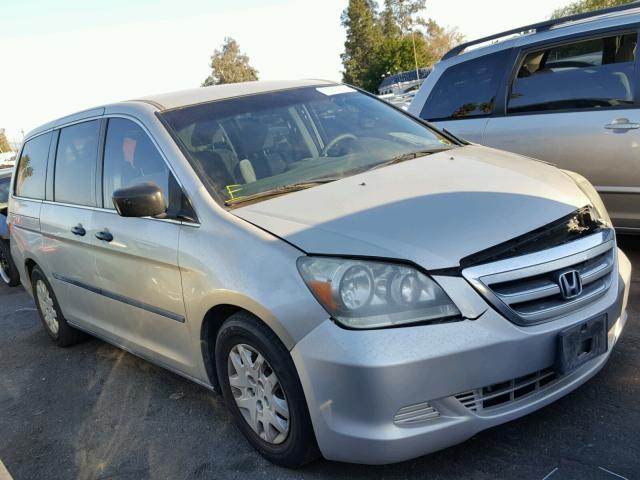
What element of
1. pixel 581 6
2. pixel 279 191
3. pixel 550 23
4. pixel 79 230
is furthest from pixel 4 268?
pixel 581 6

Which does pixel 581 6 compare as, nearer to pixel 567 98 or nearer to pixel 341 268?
pixel 567 98

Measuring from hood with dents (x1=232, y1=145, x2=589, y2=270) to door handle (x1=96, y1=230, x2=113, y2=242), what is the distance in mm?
1087

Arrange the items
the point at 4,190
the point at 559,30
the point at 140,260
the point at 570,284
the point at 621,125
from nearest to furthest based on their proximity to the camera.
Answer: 1. the point at 570,284
2. the point at 140,260
3. the point at 621,125
4. the point at 559,30
5. the point at 4,190

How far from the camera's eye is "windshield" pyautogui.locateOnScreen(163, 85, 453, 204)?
3.21m

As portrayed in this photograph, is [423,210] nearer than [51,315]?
Yes

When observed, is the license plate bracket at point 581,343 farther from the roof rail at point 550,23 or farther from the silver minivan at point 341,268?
the roof rail at point 550,23

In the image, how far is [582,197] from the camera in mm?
2957

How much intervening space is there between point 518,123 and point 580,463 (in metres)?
3.12

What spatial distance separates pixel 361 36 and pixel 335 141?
10159 cm

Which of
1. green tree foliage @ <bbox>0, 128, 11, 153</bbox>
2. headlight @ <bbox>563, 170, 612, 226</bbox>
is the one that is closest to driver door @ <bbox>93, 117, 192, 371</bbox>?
headlight @ <bbox>563, 170, 612, 226</bbox>

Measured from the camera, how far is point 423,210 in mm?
2648

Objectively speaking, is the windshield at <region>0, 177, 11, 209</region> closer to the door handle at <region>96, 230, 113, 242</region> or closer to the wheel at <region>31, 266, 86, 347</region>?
the wheel at <region>31, 266, 86, 347</region>

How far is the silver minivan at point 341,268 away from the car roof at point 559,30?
1.67m

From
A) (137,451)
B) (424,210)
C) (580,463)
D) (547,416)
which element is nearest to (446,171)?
(424,210)
